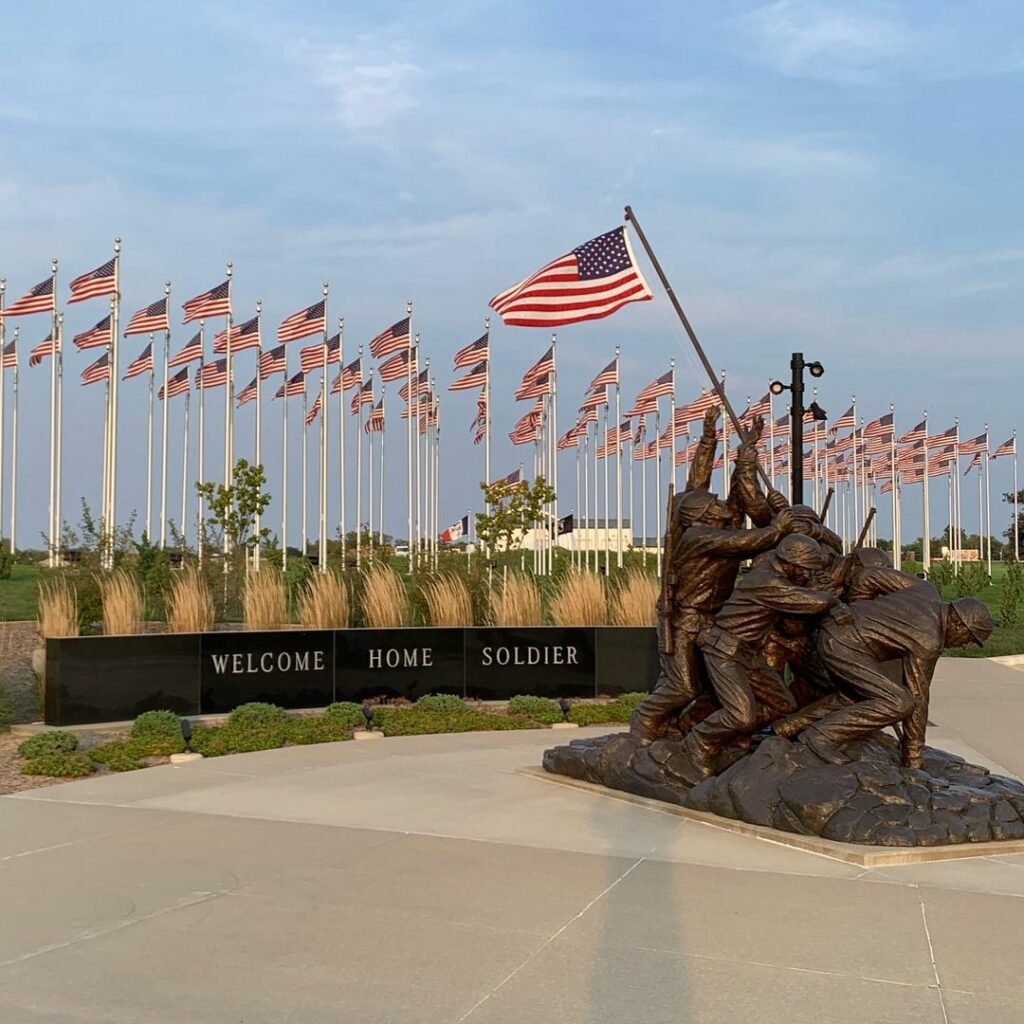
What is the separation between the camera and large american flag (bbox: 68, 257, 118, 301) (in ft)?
89.7

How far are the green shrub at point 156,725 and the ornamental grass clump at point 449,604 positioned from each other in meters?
4.51

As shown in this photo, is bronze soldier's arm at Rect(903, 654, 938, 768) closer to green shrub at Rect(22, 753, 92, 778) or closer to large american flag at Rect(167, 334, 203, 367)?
green shrub at Rect(22, 753, 92, 778)

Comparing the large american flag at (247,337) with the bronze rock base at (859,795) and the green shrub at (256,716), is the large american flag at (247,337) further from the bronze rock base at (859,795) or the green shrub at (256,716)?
the bronze rock base at (859,795)

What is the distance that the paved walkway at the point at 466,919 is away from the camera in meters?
4.71

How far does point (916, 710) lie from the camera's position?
7961 millimetres

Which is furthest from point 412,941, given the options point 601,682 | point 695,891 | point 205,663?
point 601,682

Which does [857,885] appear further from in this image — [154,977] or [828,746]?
[154,977]

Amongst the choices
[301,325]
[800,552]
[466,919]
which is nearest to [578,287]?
[800,552]

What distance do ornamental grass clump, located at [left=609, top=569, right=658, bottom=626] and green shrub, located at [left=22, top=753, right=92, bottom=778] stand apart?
25.9 ft

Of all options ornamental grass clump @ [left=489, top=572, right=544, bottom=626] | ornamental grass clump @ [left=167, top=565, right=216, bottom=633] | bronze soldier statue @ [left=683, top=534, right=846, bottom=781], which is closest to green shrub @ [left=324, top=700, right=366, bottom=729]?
ornamental grass clump @ [left=167, top=565, right=216, bottom=633]

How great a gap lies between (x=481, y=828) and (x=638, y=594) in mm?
8689

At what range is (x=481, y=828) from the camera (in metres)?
8.02

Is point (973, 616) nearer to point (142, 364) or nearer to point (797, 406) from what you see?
point (797, 406)

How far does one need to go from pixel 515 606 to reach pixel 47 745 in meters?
6.79
